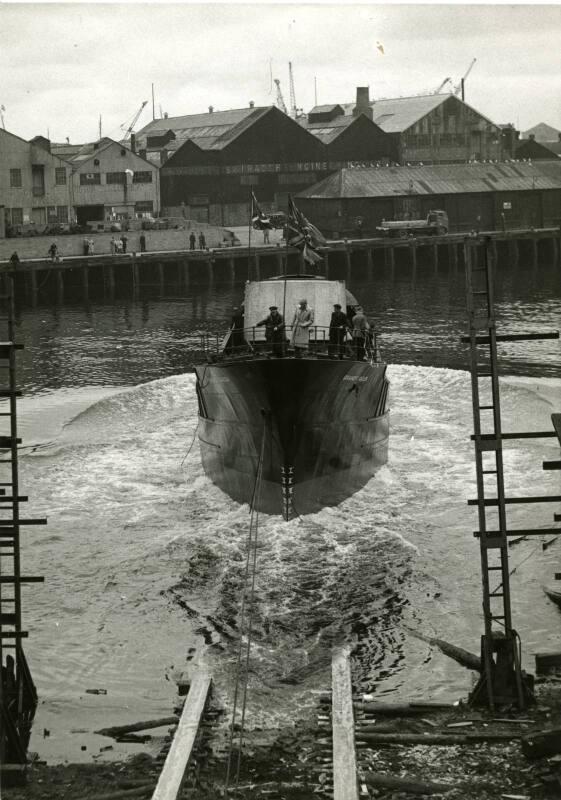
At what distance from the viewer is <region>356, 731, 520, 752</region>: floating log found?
12609 millimetres

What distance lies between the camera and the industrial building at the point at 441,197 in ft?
283

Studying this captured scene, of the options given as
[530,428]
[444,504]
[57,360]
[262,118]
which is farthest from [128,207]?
[444,504]

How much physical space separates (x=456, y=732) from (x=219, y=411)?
12.8 metres

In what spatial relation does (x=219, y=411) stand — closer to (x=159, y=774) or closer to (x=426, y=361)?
(x=159, y=774)

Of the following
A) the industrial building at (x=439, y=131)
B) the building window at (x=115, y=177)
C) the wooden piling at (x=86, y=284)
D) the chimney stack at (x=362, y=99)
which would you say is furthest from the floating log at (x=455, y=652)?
the chimney stack at (x=362, y=99)

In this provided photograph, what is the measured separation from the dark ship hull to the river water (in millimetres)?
505

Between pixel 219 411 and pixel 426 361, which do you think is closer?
pixel 219 411

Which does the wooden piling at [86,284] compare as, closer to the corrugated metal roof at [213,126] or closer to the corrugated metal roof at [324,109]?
the corrugated metal roof at [213,126]

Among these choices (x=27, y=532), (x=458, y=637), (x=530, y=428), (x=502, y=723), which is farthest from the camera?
(x=530, y=428)

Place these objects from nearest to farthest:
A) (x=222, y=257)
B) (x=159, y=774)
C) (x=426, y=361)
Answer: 1. (x=159, y=774)
2. (x=426, y=361)
3. (x=222, y=257)

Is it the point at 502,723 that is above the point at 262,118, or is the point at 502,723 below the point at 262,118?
below

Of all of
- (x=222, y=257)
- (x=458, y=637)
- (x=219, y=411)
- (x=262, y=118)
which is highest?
(x=262, y=118)

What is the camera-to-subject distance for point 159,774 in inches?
481

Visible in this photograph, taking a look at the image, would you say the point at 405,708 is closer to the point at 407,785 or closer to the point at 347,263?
the point at 407,785
